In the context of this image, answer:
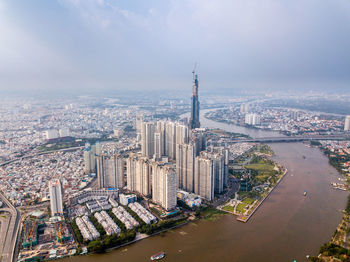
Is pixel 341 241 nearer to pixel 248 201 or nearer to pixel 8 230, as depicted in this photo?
pixel 248 201

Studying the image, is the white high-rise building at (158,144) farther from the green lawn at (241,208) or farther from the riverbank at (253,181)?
the green lawn at (241,208)

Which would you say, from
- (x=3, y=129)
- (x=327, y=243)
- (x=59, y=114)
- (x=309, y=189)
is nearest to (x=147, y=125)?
(x=309, y=189)

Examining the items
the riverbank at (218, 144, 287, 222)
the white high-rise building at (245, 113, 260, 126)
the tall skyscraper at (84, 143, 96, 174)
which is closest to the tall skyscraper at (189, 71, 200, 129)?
the riverbank at (218, 144, 287, 222)

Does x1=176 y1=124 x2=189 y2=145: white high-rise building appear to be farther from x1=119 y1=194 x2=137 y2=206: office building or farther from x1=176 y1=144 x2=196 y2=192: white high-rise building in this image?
x1=119 y1=194 x2=137 y2=206: office building

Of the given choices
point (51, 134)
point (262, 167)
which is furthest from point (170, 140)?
point (51, 134)

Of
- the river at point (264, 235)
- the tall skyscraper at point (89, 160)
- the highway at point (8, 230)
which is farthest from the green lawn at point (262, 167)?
the highway at point (8, 230)

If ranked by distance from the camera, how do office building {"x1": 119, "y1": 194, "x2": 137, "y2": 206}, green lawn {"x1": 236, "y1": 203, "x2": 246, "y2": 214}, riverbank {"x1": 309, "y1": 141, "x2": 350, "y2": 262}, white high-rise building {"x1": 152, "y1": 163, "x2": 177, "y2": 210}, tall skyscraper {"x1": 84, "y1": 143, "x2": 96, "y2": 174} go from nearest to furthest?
riverbank {"x1": 309, "y1": 141, "x2": 350, "y2": 262}, white high-rise building {"x1": 152, "y1": 163, "x2": 177, "y2": 210}, green lawn {"x1": 236, "y1": 203, "x2": 246, "y2": 214}, office building {"x1": 119, "y1": 194, "x2": 137, "y2": 206}, tall skyscraper {"x1": 84, "y1": 143, "x2": 96, "y2": 174}

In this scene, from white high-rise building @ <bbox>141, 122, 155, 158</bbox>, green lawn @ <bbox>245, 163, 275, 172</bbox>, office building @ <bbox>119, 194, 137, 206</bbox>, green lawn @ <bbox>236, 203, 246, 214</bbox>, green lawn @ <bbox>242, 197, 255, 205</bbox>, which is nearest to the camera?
green lawn @ <bbox>236, 203, 246, 214</bbox>

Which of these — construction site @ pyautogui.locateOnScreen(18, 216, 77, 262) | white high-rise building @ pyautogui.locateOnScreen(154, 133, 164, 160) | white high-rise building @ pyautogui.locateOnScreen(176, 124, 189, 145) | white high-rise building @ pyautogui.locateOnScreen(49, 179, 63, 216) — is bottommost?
construction site @ pyautogui.locateOnScreen(18, 216, 77, 262)
